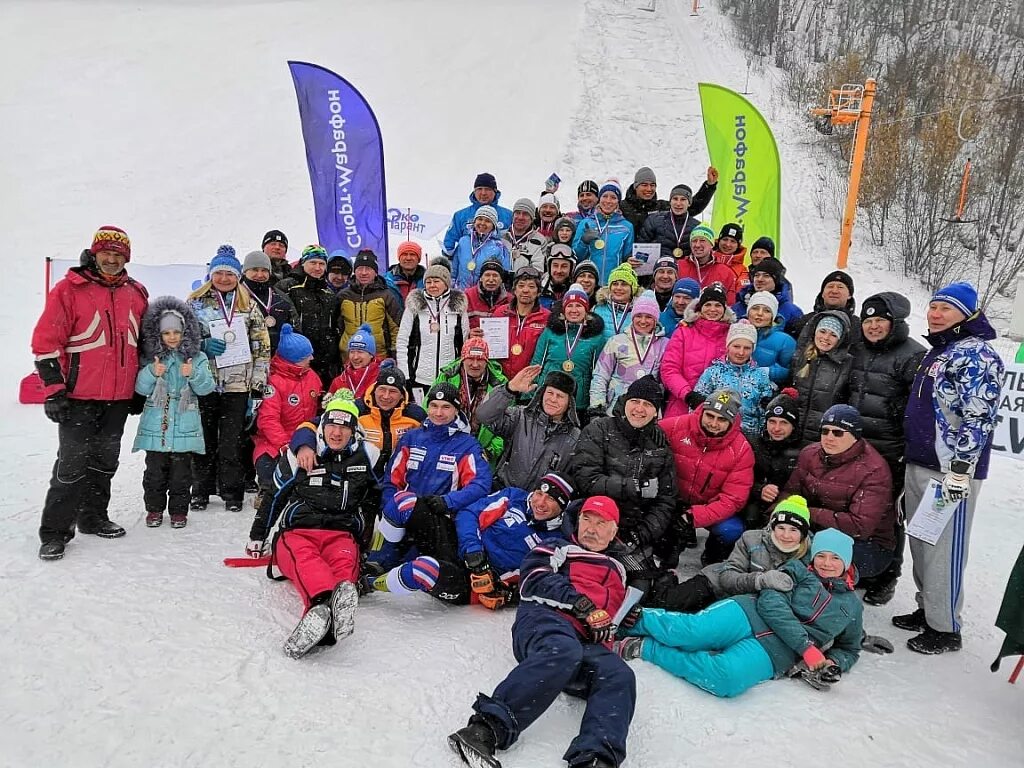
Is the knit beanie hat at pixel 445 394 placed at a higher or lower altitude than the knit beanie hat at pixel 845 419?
lower

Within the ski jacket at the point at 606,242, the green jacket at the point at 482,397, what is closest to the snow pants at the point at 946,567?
the green jacket at the point at 482,397

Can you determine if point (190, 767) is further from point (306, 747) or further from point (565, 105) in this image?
point (565, 105)

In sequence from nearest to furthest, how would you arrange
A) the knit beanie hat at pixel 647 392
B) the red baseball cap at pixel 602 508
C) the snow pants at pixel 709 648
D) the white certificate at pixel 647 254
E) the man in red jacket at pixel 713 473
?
the snow pants at pixel 709 648, the red baseball cap at pixel 602 508, the knit beanie hat at pixel 647 392, the man in red jacket at pixel 713 473, the white certificate at pixel 647 254

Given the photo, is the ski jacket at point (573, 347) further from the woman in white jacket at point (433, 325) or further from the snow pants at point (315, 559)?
the snow pants at point (315, 559)

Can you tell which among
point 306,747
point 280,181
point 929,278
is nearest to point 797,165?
point 929,278

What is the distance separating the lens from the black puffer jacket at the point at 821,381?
4484 mm

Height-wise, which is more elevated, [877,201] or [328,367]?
[877,201]

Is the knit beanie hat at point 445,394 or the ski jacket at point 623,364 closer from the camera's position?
the knit beanie hat at point 445,394

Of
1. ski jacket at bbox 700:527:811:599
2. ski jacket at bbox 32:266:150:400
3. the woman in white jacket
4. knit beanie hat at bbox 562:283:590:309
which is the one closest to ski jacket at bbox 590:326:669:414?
knit beanie hat at bbox 562:283:590:309

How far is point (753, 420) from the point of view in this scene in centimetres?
482

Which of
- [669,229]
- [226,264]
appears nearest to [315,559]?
[226,264]

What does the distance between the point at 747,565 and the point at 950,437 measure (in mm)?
1396

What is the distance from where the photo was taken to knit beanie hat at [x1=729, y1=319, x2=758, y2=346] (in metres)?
4.80

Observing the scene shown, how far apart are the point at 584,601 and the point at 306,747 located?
55.1 inches
